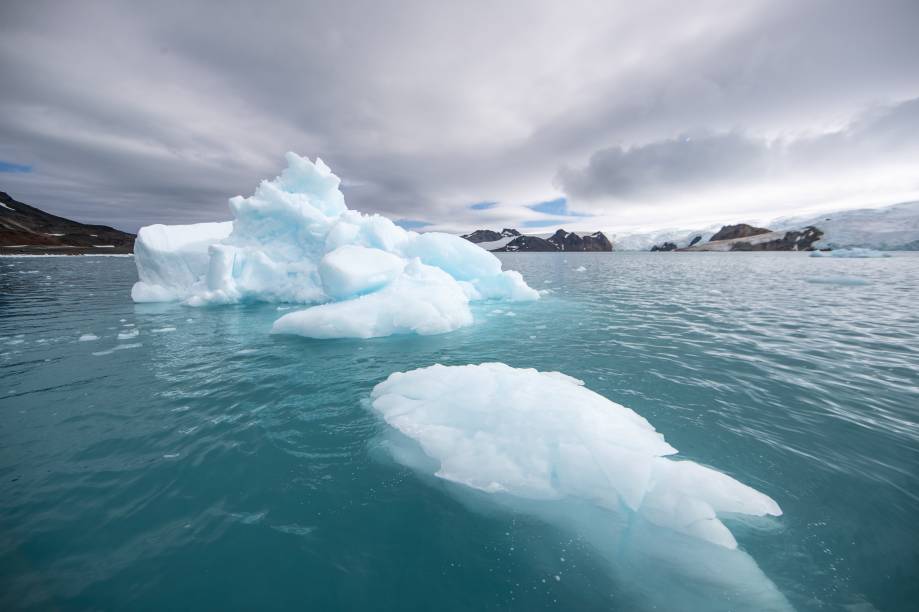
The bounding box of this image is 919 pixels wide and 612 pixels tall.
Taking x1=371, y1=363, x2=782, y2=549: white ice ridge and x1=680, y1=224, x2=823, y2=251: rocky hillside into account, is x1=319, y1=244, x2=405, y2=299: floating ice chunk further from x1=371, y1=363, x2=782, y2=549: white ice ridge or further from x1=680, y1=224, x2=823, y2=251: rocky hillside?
x1=680, y1=224, x2=823, y2=251: rocky hillside

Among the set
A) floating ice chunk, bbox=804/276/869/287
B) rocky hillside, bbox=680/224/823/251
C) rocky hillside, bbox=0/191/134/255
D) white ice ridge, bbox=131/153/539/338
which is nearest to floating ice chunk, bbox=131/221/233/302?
white ice ridge, bbox=131/153/539/338


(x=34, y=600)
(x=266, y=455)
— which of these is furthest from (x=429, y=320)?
(x=34, y=600)

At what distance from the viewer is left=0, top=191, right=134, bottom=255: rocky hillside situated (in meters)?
97.6

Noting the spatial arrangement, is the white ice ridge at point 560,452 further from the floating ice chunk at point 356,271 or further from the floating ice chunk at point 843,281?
the floating ice chunk at point 843,281

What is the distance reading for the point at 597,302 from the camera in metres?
19.1

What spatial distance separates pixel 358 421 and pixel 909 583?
6.73 metres

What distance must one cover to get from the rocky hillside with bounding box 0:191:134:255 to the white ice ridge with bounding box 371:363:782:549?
139m

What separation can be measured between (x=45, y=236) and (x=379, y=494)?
186 meters

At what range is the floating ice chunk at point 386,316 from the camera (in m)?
11.6

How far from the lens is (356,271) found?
13.7m

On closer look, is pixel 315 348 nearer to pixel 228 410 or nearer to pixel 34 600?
pixel 228 410

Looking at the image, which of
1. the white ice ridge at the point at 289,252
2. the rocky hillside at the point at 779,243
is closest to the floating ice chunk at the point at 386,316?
the white ice ridge at the point at 289,252

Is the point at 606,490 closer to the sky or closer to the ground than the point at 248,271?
closer to the ground

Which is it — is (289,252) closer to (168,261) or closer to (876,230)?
(168,261)
